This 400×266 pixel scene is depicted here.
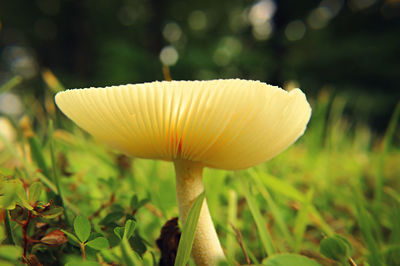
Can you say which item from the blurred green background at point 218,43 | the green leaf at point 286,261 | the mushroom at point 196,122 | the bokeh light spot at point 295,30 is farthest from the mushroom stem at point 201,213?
the bokeh light spot at point 295,30

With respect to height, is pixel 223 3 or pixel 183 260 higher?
pixel 223 3

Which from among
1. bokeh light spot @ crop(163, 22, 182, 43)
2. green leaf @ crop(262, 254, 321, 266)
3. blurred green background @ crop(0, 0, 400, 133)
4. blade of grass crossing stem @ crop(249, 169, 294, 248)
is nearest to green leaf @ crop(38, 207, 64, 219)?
green leaf @ crop(262, 254, 321, 266)

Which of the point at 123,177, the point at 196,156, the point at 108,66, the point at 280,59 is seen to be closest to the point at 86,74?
the point at 108,66

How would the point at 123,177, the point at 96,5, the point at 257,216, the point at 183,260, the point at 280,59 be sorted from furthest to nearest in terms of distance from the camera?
the point at 96,5 < the point at 280,59 < the point at 123,177 < the point at 257,216 < the point at 183,260

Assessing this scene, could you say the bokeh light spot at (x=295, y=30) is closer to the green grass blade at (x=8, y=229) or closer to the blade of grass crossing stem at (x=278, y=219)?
the blade of grass crossing stem at (x=278, y=219)

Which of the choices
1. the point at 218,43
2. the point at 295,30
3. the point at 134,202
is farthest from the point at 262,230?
the point at 295,30

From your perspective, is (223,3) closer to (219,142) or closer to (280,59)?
(280,59)
